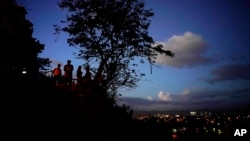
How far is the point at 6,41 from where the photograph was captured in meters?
30.6

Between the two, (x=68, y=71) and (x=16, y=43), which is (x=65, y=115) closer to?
(x=68, y=71)

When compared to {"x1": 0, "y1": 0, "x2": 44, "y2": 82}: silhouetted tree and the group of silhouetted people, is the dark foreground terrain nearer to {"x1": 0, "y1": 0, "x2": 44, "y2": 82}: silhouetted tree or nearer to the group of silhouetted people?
the group of silhouetted people

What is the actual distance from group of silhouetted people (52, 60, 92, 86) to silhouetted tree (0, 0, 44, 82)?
3.06 meters

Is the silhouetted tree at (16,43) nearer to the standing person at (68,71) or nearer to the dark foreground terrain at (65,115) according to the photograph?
the standing person at (68,71)

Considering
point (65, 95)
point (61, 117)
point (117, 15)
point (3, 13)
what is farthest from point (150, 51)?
point (3, 13)

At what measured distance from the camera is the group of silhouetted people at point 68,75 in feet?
79.8

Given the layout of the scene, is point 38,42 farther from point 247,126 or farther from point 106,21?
point 247,126

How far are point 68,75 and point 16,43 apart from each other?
981 centimetres

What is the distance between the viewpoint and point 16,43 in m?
31.6

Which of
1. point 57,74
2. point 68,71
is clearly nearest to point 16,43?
point 57,74

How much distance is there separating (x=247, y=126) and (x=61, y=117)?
584 inches

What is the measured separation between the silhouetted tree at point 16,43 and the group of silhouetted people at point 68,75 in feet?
10.0

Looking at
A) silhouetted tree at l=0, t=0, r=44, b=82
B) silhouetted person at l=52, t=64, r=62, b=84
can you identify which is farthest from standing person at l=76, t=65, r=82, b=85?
silhouetted tree at l=0, t=0, r=44, b=82

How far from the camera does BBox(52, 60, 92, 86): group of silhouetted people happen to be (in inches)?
957
